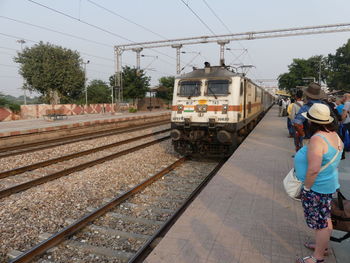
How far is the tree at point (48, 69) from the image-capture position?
3731 centimetres

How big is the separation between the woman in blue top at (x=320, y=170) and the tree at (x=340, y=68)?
1967 inches

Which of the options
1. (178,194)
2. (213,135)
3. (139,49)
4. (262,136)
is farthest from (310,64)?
(178,194)

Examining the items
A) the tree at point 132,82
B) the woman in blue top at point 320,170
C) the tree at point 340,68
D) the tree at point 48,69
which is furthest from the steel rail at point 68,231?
the tree at point 340,68

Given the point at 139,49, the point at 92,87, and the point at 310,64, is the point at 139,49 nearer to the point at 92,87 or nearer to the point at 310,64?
the point at 310,64

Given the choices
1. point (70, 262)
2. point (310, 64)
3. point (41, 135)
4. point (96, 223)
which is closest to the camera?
point (70, 262)

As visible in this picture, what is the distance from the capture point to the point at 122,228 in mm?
4746

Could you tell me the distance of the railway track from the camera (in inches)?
153

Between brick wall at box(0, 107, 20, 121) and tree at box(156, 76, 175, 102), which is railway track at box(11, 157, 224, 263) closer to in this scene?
brick wall at box(0, 107, 20, 121)

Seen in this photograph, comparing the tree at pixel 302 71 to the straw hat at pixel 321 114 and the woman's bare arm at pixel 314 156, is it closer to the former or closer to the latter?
the straw hat at pixel 321 114

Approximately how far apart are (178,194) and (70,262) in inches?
117

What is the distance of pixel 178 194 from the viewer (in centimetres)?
631

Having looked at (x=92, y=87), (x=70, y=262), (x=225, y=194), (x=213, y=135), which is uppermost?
(x=92, y=87)

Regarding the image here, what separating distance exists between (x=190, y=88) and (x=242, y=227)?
21.2 feet

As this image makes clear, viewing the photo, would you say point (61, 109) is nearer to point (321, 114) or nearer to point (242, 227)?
point (242, 227)
